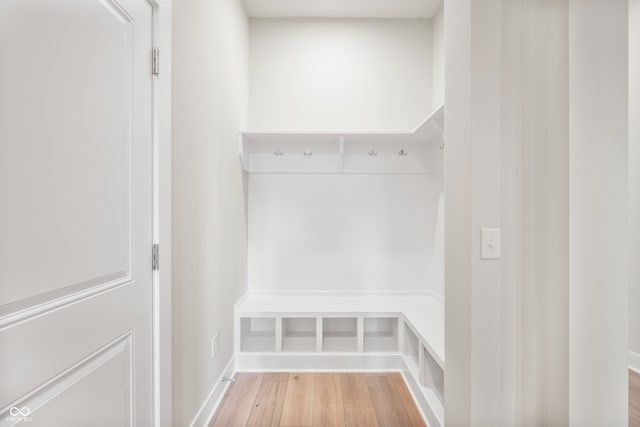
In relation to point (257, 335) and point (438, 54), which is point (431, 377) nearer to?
point (257, 335)

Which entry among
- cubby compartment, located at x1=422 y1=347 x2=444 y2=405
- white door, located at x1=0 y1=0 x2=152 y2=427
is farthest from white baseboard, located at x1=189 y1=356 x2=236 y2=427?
cubby compartment, located at x1=422 y1=347 x2=444 y2=405

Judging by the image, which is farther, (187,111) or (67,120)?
(187,111)

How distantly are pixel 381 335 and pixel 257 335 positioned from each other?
3.25 ft

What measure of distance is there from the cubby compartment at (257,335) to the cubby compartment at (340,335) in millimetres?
413

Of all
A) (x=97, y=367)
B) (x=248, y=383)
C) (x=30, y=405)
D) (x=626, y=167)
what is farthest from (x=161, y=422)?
(x=626, y=167)

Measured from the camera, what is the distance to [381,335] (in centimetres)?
274

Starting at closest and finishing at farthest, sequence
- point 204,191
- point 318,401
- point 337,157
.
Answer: point 204,191
point 318,401
point 337,157

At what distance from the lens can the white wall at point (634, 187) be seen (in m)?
0.98

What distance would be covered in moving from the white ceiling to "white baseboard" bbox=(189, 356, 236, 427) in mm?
2696

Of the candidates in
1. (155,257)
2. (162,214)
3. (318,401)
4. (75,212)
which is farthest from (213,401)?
(75,212)

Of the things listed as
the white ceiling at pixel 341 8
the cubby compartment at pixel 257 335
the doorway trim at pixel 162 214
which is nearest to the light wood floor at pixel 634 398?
the doorway trim at pixel 162 214

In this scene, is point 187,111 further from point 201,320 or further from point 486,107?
point 486,107

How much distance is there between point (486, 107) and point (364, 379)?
1873 mm

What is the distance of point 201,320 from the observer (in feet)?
5.67
